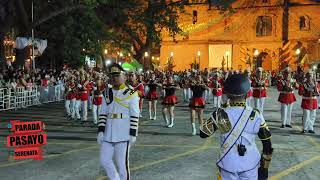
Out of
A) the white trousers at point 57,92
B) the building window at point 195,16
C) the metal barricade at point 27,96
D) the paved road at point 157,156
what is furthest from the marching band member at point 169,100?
the building window at point 195,16

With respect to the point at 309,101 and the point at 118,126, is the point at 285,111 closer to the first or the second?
the point at 309,101

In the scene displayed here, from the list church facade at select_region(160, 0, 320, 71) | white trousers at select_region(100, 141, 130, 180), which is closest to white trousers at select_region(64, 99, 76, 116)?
white trousers at select_region(100, 141, 130, 180)

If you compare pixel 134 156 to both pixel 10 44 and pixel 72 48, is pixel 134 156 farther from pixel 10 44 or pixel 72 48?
pixel 10 44

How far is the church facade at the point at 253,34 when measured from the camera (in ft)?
202

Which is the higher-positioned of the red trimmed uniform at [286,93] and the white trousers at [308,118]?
the red trimmed uniform at [286,93]

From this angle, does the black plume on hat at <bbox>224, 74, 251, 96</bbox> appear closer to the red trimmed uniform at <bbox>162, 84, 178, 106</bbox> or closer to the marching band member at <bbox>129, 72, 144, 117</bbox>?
the red trimmed uniform at <bbox>162, 84, 178, 106</bbox>

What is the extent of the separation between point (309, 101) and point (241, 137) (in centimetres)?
1127

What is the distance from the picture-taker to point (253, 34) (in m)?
63.2

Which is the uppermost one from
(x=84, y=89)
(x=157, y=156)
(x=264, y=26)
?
(x=264, y=26)

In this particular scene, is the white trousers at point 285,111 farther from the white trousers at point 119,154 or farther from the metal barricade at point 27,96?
the metal barricade at point 27,96

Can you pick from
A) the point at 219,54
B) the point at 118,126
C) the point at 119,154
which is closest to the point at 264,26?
the point at 219,54

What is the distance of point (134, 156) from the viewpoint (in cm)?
1177

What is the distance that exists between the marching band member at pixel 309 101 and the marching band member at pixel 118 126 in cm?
931

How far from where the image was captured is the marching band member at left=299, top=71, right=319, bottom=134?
15789 mm
